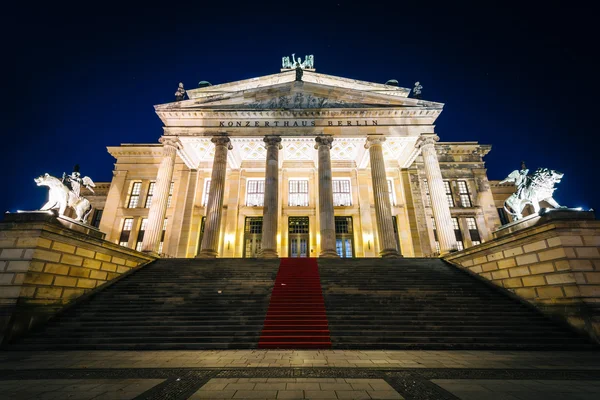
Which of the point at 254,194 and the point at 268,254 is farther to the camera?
the point at 254,194

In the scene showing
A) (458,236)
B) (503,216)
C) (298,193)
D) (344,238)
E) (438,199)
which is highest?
(298,193)

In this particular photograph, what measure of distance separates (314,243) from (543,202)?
14667 millimetres

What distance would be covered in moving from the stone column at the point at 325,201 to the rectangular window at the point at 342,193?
465cm

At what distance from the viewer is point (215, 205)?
17328mm

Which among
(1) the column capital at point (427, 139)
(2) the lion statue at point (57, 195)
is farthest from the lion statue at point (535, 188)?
(2) the lion statue at point (57, 195)

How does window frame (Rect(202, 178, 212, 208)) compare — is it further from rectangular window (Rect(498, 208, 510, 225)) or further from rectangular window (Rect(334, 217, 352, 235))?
rectangular window (Rect(498, 208, 510, 225))

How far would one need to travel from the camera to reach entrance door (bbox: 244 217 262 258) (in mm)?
22172

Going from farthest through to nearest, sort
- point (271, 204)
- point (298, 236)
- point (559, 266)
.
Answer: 1. point (298, 236)
2. point (271, 204)
3. point (559, 266)

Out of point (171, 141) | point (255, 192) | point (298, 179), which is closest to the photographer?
point (171, 141)

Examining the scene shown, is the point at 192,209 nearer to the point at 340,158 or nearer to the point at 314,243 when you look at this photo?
the point at 314,243

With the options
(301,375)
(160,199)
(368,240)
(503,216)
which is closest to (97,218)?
(160,199)

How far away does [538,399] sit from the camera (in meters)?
3.62

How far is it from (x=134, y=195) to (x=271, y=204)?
49.5 ft

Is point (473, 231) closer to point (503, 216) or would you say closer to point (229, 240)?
point (503, 216)
